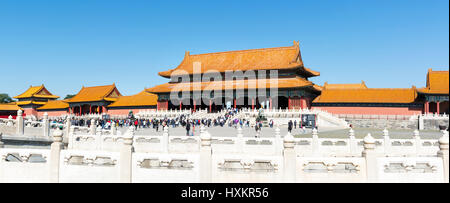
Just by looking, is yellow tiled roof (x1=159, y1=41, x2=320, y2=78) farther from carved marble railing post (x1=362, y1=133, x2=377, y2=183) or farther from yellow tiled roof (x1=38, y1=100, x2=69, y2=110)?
carved marble railing post (x1=362, y1=133, x2=377, y2=183)

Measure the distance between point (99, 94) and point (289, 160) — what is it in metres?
57.3

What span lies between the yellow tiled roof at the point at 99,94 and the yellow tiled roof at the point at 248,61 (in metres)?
10.9

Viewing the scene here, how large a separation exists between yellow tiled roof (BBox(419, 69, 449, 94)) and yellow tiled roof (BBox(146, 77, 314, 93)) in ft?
42.8

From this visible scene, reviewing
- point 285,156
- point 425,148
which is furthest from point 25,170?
point 425,148

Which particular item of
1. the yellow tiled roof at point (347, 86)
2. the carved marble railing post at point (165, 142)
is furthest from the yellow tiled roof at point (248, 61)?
the carved marble railing post at point (165, 142)

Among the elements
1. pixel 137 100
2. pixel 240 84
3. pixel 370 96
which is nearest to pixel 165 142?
pixel 240 84

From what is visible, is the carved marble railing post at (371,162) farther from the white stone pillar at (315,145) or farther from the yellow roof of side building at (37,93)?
the yellow roof of side building at (37,93)

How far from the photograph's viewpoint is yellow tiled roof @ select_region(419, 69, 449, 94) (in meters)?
38.0

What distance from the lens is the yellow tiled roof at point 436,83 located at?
38000mm

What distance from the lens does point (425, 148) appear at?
15.2 meters

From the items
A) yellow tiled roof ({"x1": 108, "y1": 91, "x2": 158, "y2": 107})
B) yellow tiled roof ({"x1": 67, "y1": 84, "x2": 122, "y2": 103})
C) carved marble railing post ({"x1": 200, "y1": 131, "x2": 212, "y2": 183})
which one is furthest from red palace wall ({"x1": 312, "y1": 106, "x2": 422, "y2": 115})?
carved marble railing post ({"x1": 200, "y1": 131, "x2": 212, "y2": 183})

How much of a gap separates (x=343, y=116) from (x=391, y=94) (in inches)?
314

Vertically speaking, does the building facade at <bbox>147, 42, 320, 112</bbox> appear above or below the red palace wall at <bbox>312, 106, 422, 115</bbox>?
above
